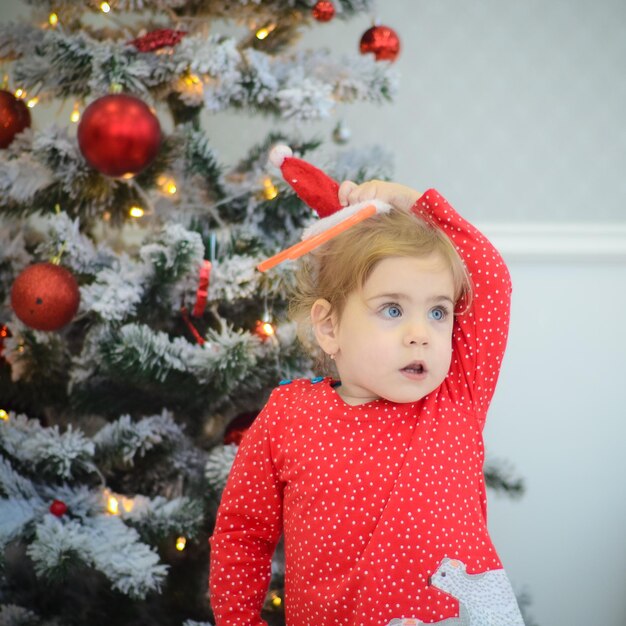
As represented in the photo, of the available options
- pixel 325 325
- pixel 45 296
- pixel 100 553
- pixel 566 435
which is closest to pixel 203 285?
pixel 45 296

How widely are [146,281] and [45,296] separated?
163 millimetres

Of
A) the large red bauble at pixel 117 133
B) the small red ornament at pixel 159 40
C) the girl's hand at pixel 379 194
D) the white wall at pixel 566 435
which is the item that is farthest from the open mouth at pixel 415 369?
the white wall at pixel 566 435

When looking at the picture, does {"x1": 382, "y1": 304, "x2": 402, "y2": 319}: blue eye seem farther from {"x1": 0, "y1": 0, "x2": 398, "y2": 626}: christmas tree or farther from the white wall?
the white wall

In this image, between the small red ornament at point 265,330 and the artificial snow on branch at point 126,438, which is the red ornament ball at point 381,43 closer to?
the small red ornament at point 265,330

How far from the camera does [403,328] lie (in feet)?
3.04

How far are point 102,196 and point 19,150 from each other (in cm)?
17

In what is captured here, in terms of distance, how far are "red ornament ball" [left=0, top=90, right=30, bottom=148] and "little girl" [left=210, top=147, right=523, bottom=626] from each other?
0.67m

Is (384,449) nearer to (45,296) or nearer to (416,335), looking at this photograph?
(416,335)

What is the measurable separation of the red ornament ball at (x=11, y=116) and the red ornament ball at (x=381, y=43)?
613 mm

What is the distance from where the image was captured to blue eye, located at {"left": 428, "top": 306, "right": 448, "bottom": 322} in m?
0.96

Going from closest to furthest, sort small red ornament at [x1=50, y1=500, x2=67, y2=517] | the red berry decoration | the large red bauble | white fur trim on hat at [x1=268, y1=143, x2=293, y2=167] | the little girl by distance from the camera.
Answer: the little girl
white fur trim on hat at [x1=268, y1=143, x2=293, y2=167]
the large red bauble
small red ornament at [x1=50, y1=500, x2=67, y2=517]
the red berry decoration

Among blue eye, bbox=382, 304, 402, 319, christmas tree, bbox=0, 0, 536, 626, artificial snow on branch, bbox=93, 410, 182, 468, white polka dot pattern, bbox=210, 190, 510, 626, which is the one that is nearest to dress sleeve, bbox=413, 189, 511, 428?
white polka dot pattern, bbox=210, 190, 510, 626

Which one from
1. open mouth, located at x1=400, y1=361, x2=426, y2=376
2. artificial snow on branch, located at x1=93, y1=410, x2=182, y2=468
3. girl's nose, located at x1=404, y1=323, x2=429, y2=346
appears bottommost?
artificial snow on branch, located at x1=93, y1=410, x2=182, y2=468

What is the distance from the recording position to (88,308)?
1.34 meters
